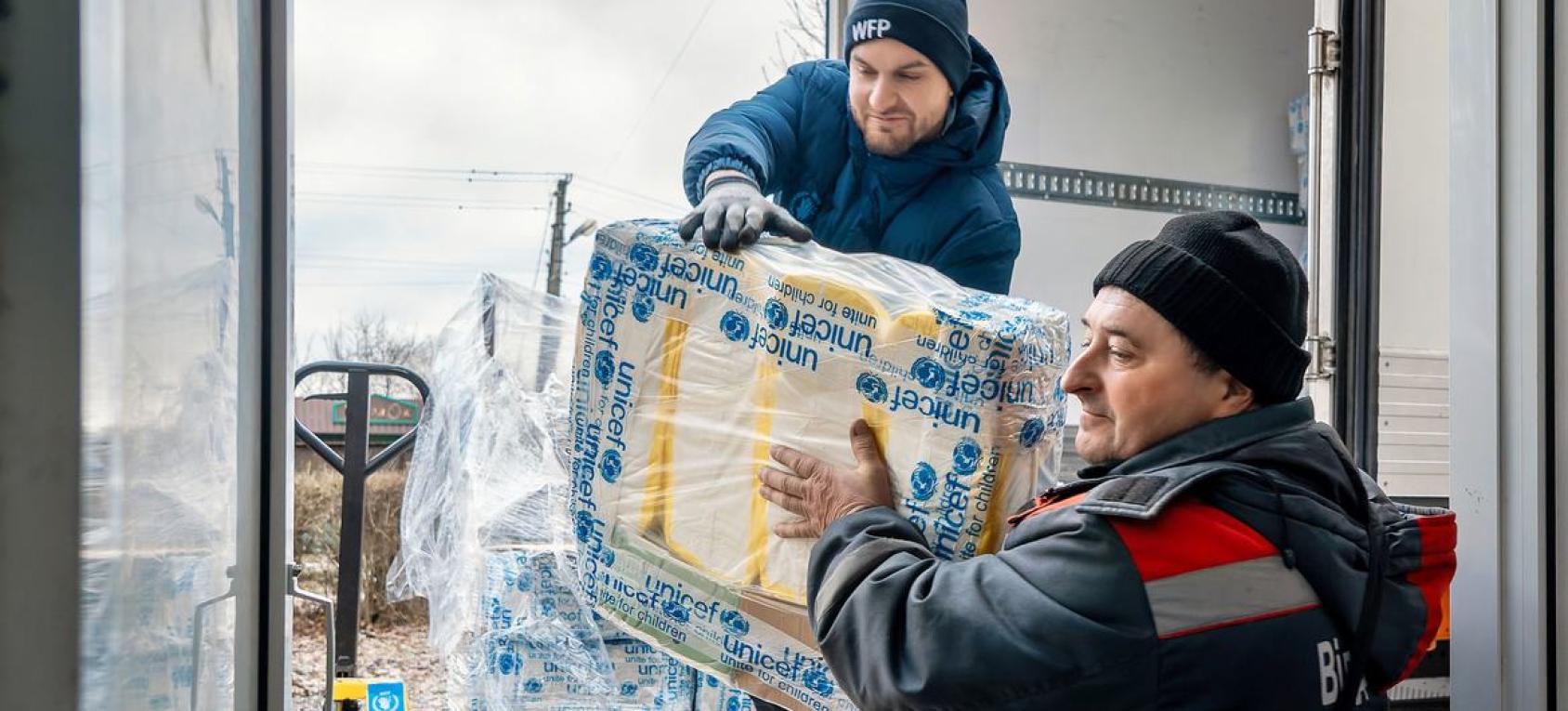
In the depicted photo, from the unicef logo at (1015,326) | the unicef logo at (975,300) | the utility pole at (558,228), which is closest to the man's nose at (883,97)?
the unicef logo at (975,300)

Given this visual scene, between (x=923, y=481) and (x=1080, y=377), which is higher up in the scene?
(x=1080, y=377)

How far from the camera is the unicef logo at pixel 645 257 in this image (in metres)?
1.86

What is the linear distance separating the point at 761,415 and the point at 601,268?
0.33 m

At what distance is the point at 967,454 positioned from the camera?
5.57ft

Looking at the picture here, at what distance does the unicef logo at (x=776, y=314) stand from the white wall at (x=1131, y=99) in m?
2.65

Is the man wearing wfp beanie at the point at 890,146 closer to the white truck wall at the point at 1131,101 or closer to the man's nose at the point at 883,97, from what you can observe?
the man's nose at the point at 883,97

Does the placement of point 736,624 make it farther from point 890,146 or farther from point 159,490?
point 159,490

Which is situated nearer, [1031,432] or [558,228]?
[1031,432]

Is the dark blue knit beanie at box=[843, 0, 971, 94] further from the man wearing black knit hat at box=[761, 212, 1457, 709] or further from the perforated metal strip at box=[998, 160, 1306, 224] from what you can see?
the perforated metal strip at box=[998, 160, 1306, 224]

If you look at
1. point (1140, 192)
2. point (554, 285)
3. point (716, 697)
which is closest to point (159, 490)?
point (716, 697)

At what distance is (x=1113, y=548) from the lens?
147 centimetres

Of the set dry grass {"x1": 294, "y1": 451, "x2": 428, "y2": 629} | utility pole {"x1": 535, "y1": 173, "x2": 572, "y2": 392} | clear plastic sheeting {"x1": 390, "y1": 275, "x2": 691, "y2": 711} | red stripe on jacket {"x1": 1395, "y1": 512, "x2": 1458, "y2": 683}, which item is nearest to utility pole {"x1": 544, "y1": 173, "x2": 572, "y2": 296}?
utility pole {"x1": 535, "y1": 173, "x2": 572, "y2": 392}

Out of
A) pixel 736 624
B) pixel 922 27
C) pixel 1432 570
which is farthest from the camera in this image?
pixel 922 27

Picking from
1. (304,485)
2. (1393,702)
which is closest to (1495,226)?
(1393,702)
